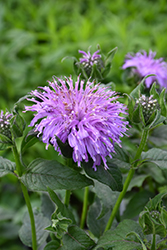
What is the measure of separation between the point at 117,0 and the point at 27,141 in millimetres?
2410

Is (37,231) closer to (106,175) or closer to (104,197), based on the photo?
(104,197)

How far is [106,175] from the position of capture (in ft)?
2.14

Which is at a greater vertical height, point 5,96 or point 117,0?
point 117,0

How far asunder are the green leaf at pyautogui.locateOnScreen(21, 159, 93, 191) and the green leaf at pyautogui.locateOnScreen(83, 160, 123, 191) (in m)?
0.04

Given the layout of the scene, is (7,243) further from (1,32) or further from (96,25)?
(96,25)

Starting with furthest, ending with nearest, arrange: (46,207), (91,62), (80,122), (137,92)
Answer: (46,207) < (91,62) < (137,92) < (80,122)

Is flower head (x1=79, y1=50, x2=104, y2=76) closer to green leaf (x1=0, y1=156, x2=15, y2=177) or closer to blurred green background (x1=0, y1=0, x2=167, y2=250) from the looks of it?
green leaf (x1=0, y1=156, x2=15, y2=177)

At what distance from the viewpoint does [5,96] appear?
6.82 ft

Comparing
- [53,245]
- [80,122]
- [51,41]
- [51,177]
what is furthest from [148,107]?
[51,41]

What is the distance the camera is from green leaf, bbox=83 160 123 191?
640mm

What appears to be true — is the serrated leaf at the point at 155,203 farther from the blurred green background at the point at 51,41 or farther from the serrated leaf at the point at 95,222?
the blurred green background at the point at 51,41

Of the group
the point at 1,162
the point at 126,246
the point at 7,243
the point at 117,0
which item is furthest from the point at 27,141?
the point at 117,0

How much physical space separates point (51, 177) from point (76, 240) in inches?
6.5

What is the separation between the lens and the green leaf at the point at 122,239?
68cm
